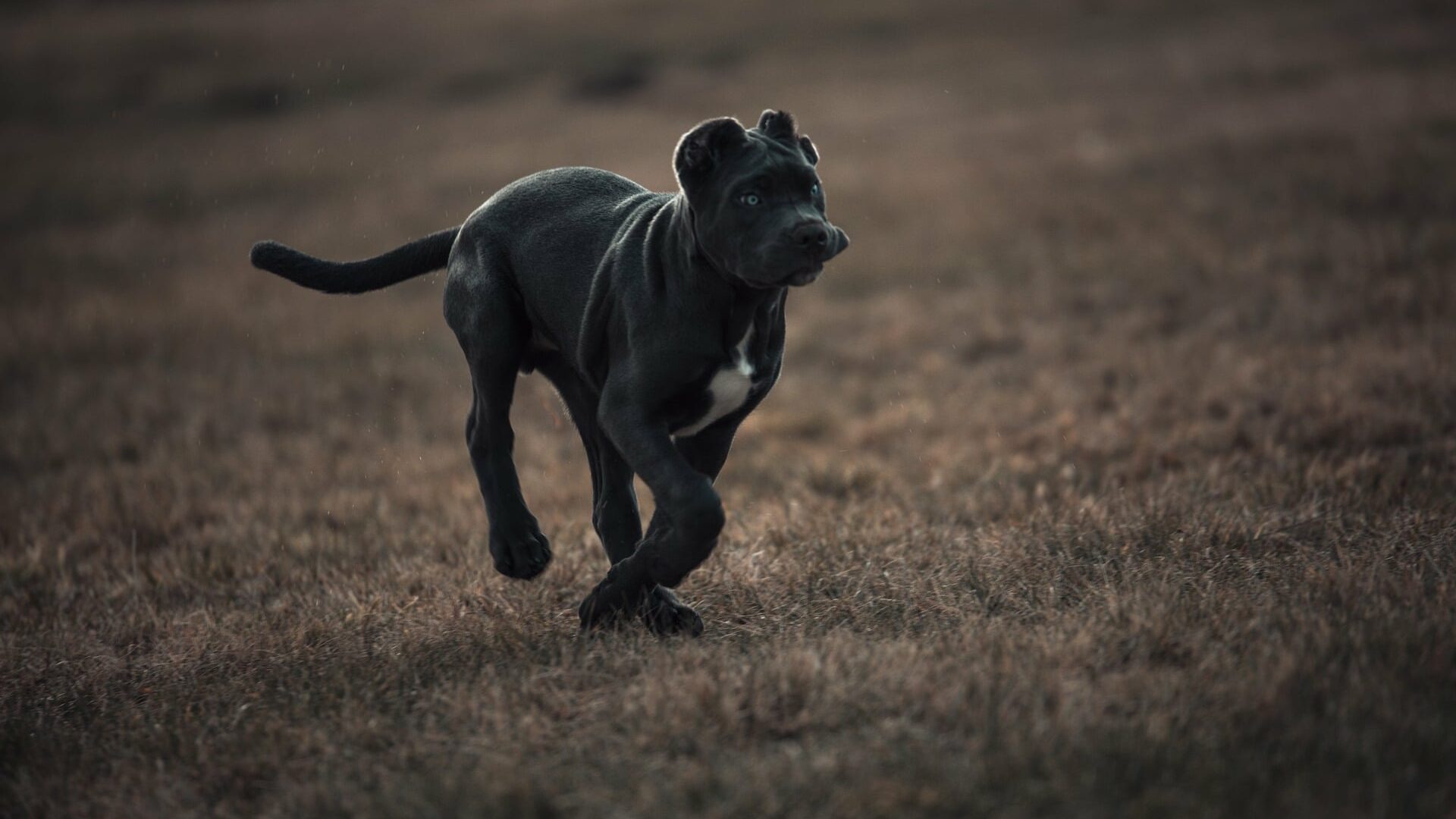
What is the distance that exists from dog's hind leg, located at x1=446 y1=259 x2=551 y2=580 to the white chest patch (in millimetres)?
825

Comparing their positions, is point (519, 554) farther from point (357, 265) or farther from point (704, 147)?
point (704, 147)

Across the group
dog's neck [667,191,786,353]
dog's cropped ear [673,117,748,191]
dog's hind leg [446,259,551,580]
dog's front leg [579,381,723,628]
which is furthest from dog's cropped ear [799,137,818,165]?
dog's hind leg [446,259,551,580]

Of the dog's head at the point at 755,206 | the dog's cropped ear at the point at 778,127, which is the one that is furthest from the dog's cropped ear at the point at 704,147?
the dog's cropped ear at the point at 778,127

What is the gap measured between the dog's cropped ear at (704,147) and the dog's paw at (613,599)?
4.47 feet

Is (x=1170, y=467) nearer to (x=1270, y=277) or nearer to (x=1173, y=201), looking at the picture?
(x=1270, y=277)

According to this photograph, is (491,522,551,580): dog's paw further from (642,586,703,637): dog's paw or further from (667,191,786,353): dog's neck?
(667,191,786,353): dog's neck

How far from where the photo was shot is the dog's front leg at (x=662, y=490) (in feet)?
13.0

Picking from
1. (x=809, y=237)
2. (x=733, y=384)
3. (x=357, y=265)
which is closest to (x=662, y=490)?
(x=733, y=384)

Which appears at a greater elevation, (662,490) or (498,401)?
(498,401)

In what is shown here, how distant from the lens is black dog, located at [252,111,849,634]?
3982mm

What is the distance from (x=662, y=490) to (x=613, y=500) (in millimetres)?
823

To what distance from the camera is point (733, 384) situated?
419 cm

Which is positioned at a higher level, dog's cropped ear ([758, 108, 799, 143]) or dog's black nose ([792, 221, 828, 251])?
dog's cropped ear ([758, 108, 799, 143])

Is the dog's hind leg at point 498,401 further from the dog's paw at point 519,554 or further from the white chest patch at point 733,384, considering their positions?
the white chest patch at point 733,384
